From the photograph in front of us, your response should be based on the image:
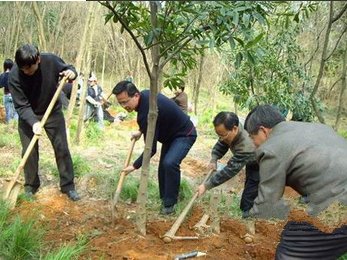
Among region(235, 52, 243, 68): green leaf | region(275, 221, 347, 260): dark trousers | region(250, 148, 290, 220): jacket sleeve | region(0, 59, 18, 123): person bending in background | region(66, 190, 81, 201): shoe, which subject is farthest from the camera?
region(0, 59, 18, 123): person bending in background

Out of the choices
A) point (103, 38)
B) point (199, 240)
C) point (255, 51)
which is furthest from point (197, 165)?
point (103, 38)

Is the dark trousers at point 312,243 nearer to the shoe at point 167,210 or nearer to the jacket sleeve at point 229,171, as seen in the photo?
the jacket sleeve at point 229,171

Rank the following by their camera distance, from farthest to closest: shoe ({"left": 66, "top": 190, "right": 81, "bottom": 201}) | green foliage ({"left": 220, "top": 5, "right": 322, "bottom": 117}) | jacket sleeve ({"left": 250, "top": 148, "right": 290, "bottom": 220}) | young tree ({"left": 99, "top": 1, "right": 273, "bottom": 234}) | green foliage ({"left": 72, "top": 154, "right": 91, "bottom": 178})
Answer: green foliage ({"left": 220, "top": 5, "right": 322, "bottom": 117})
green foliage ({"left": 72, "top": 154, "right": 91, "bottom": 178})
shoe ({"left": 66, "top": 190, "right": 81, "bottom": 201})
young tree ({"left": 99, "top": 1, "right": 273, "bottom": 234})
jacket sleeve ({"left": 250, "top": 148, "right": 290, "bottom": 220})

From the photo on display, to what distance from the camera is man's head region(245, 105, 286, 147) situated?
2244mm

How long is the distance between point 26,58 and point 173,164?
169 centimetres

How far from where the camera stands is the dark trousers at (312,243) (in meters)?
2.16

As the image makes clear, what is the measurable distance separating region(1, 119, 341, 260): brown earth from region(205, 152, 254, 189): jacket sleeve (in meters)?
0.44

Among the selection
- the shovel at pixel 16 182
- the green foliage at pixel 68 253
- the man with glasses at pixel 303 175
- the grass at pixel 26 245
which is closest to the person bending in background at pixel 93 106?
the shovel at pixel 16 182

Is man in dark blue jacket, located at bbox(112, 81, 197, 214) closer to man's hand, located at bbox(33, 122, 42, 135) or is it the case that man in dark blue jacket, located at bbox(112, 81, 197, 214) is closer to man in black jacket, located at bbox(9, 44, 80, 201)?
man in black jacket, located at bbox(9, 44, 80, 201)

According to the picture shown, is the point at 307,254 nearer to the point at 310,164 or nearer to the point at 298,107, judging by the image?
the point at 310,164

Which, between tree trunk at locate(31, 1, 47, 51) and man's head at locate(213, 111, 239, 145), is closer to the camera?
man's head at locate(213, 111, 239, 145)

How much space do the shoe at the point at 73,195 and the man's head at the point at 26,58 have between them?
1.38 meters

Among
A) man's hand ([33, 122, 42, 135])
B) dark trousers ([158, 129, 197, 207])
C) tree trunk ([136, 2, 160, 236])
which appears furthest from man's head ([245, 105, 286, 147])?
man's hand ([33, 122, 42, 135])

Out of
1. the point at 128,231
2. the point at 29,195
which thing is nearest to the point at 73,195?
the point at 29,195
